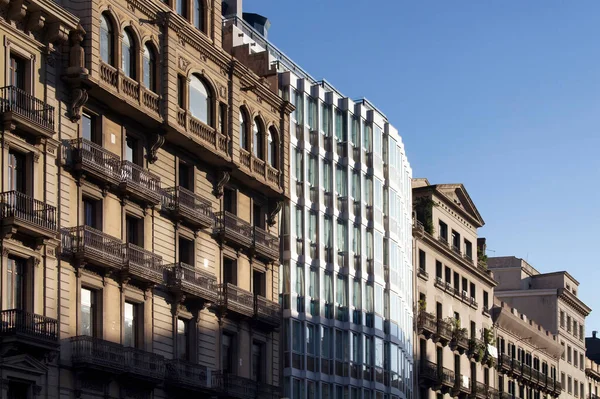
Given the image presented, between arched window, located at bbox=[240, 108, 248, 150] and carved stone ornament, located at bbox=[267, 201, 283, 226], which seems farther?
carved stone ornament, located at bbox=[267, 201, 283, 226]

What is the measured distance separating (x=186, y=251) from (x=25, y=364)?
13.4m

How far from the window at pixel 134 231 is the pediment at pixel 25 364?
8.43m

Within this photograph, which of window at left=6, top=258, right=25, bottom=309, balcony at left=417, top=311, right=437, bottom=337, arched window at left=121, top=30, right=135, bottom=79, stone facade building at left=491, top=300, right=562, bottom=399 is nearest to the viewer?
window at left=6, top=258, right=25, bottom=309

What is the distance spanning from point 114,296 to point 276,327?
1422 cm

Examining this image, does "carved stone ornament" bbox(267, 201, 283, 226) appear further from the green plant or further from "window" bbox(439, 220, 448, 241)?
"window" bbox(439, 220, 448, 241)

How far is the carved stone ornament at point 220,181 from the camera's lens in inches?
2377

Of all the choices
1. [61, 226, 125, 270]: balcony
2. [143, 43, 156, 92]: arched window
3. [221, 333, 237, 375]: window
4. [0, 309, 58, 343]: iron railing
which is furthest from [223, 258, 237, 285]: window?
[0, 309, 58, 343]: iron railing

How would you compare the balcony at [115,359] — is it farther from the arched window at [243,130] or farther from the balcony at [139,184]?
the arched window at [243,130]

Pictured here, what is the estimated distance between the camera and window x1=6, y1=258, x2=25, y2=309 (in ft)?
149

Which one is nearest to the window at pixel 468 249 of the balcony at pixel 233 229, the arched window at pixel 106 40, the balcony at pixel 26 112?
the balcony at pixel 233 229

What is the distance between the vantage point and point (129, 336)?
52.9 m

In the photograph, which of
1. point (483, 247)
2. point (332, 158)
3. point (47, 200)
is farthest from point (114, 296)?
point (483, 247)

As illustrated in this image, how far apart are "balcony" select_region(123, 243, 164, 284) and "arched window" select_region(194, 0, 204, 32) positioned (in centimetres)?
1147

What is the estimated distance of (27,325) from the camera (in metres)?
45.3
